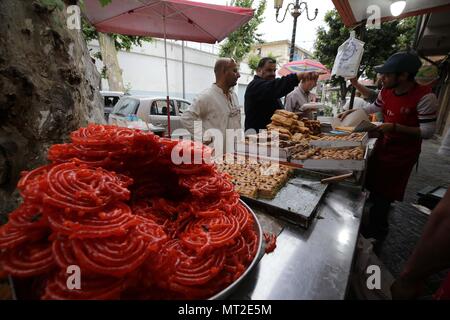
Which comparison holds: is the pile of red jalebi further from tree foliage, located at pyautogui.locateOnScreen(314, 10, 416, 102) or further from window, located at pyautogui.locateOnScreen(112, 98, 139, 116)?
tree foliage, located at pyautogui.locateOnScreen(314, 10, 416, 102)

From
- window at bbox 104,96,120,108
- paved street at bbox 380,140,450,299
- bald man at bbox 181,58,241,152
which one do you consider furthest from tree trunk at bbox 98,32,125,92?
paved street at bbox 380,140,450,299

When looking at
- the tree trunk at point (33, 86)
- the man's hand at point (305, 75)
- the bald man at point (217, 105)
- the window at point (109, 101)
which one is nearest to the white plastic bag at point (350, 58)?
the man's hand at point (305, 75)

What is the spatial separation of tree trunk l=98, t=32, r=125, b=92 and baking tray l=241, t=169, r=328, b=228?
1312 centimetres

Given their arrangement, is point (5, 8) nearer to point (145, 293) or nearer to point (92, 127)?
point (92, 127)

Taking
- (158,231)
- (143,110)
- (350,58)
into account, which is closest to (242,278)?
(158,231)

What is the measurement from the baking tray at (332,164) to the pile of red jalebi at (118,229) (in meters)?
1.40

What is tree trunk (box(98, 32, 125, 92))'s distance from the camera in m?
11.6

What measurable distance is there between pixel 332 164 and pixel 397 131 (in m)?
1.32

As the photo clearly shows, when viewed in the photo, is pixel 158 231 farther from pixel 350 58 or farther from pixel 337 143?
pixel 350 58

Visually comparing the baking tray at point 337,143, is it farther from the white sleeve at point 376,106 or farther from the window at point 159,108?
the window at point 159,108

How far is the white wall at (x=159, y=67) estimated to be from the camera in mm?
18000

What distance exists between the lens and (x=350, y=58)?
375cm

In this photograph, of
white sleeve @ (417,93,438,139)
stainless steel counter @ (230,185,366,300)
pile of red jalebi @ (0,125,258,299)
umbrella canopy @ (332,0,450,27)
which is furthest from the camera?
umbrella canopy @ (332,0,450,27)

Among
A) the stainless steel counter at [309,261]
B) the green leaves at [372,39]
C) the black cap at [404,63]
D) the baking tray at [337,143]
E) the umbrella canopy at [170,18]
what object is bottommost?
the stainless steel counter at [309,261]
